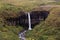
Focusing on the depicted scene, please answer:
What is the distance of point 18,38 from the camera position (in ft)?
187

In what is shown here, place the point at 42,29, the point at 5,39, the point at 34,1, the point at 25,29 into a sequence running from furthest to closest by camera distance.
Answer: the point at 34,1, the point at 25,29, the point at 42,29, the point at 5,39

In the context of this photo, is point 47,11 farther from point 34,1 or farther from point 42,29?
point 34,1

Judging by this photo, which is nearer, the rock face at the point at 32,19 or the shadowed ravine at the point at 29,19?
the shadowed ravine at the point at 29,19

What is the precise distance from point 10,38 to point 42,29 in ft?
27.0

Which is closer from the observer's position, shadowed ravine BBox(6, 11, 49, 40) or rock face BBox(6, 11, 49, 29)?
shadowed ravine BBox(6, 11, 49, 40)

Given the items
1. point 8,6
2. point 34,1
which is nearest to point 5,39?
point 8,6

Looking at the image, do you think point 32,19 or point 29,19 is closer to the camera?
point 29,19

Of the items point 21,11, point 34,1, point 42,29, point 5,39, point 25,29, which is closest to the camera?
point 5,39

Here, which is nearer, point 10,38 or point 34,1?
point 10,38

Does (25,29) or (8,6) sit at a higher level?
(8,6)

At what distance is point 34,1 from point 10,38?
32.3 m

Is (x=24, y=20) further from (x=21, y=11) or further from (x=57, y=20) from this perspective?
(x=57, y=20)

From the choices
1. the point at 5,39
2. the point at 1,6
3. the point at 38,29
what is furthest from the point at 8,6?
the point at 5,39

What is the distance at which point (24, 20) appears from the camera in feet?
224
